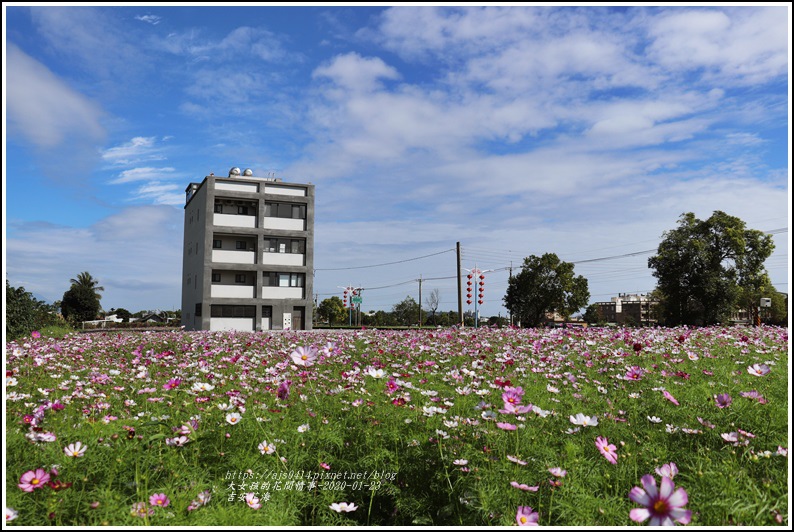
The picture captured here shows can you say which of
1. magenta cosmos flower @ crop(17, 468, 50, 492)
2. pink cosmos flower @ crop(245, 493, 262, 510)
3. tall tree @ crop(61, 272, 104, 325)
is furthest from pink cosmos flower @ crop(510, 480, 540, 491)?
tall tree @ crop(61, 272, 104, 325)

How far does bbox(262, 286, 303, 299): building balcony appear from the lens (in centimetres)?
3064

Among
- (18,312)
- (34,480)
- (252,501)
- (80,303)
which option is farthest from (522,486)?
(80,303)

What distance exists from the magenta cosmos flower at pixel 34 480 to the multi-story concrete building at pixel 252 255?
91.1 feet

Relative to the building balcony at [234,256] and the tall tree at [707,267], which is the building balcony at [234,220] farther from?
the tall tree at [707,267]

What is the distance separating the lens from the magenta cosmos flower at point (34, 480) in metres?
2.47

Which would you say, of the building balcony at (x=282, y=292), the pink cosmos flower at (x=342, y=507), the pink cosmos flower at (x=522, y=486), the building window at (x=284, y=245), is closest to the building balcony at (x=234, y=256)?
the building window at (x=284, y=245)

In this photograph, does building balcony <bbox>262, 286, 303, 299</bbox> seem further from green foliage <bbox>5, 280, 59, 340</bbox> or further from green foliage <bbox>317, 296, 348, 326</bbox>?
green foliage <bbox>317, 296, 348, 326</bbox>

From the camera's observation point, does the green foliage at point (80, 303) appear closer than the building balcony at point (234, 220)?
No

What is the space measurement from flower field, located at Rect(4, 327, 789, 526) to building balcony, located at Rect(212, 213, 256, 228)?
25606mm

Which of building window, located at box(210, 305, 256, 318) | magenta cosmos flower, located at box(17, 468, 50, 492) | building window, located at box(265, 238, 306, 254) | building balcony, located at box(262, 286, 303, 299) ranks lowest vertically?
magenta cosmos flower, located at box(17, 468, 50, 492)

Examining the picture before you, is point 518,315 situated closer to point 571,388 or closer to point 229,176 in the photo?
point 229,176

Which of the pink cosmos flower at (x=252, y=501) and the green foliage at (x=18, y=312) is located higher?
the green foliage at (x=18, y=312)

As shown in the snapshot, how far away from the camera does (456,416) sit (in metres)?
3.80

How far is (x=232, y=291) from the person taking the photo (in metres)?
30.0
